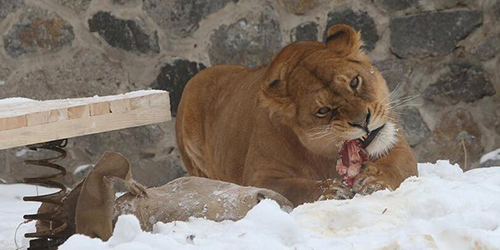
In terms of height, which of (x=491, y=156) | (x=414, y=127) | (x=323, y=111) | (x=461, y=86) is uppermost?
(x=323, y=111)

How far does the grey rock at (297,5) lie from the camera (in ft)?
16.8

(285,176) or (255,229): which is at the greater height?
(255,229)

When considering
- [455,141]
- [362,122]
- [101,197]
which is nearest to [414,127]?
[455,141]

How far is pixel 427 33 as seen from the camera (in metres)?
5.09

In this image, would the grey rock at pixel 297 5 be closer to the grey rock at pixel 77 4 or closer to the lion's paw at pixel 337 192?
the grey rock at pixel 77 4

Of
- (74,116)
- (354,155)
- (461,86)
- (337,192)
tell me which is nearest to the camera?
(74,116)

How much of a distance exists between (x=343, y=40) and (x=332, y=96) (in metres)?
0.38

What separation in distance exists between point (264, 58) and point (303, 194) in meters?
2.06

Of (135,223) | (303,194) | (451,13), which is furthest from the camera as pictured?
(451,13)

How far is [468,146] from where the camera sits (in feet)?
16.8

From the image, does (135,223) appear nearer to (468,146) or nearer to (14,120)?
(14,120)

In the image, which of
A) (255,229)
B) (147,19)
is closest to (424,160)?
(147,19)

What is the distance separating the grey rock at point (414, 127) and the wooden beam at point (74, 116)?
2210mm

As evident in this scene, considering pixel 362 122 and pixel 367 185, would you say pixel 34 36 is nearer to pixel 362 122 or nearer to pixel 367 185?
pixel 362 122
